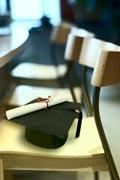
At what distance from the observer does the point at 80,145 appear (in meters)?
1.23

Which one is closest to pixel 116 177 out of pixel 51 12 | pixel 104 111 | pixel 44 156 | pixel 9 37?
pixel 44 156

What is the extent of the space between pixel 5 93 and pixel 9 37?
33cm

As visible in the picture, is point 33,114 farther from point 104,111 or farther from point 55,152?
point 104,111

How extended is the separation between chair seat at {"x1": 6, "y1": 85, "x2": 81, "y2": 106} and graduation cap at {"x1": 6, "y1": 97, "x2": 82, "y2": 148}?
49cm

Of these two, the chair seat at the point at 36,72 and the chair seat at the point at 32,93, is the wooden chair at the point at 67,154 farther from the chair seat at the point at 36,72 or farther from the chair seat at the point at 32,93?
the chair seat at the point at 36,72

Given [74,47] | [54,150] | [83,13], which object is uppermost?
[74,47]

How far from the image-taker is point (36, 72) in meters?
2.38

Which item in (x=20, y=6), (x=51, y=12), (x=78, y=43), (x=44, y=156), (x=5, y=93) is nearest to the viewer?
(x=44, y=156)

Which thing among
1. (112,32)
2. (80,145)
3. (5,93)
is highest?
(80,145)

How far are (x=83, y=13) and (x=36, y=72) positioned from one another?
1.94 metres

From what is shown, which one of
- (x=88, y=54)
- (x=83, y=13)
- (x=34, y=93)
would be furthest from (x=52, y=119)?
(x=83, y=13)

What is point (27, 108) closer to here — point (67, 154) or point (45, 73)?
point (67, 154)

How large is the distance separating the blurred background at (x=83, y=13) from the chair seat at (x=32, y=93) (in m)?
1.67

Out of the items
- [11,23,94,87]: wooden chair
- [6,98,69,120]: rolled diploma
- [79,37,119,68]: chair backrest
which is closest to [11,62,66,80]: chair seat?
[11,23,94,87]: wooden chair
